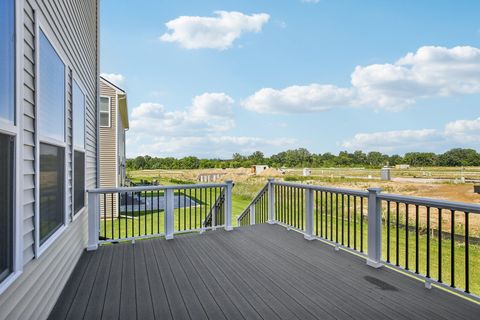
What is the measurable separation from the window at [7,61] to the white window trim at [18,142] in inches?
1.4

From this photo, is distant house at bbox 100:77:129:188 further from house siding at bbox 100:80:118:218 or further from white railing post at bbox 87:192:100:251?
white railing post at bbox 87:192:100:251

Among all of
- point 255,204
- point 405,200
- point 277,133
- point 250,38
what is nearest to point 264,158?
point 277,133

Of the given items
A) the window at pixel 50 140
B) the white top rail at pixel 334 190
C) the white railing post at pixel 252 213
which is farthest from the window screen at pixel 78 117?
the white railing post at pixel 252 213

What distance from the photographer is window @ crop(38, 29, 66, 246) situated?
211 centimetres

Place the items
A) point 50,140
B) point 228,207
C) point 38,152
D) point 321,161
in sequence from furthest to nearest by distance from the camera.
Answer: point 321,161, point 228,207, point 50,140, point 38,152

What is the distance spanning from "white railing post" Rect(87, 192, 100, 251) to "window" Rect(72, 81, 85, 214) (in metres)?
0.11

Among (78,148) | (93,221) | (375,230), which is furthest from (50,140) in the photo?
(375,230)

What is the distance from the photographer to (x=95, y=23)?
5.46 meters

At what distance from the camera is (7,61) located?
4.70 feet

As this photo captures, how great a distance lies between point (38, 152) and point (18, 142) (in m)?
0.44

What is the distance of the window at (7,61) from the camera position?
4.49ft

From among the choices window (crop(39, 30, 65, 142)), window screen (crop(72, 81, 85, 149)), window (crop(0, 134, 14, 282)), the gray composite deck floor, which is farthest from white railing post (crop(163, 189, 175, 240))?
window (crop(0, 134, 14, 282))

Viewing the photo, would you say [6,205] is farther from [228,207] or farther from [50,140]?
[228,207]

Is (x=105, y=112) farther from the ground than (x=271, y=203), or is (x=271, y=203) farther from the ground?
(x=105, y=112)
